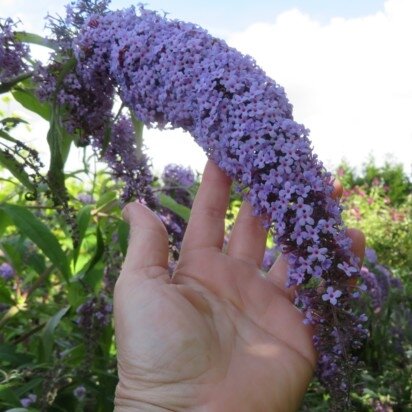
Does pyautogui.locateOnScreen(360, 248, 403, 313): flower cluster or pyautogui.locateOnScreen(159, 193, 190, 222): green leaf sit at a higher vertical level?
pyautogui.locateOnScreen(360, 248, 403, 313): flower cluster

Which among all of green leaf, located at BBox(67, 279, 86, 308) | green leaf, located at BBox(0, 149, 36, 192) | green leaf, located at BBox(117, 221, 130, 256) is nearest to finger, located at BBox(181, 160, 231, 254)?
green leaf, located at BBox(0, 149, 36, 192)

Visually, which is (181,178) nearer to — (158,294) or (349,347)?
(158,294)

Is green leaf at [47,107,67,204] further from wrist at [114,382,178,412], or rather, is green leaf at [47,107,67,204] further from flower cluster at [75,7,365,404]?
wrist at [114,382,178,412]

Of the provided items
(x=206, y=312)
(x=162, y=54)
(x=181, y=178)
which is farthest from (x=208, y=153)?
(x=181, y=178)

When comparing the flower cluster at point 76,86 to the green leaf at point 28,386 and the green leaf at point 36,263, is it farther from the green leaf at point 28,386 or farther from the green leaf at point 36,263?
the green leaf at point 36,263

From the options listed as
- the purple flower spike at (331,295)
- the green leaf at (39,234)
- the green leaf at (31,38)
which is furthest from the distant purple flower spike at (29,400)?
the purple flower spike at (331,295)
